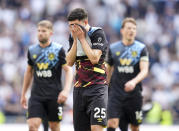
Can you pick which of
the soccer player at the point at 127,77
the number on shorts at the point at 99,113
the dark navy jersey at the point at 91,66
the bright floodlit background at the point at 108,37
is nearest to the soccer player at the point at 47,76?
the soccer player at the point at 127,77

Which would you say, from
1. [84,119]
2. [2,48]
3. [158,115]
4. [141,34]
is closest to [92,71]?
[84,119]

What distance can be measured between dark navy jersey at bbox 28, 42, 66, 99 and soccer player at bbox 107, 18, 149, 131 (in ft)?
3.38

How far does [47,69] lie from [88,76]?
2.46 meters

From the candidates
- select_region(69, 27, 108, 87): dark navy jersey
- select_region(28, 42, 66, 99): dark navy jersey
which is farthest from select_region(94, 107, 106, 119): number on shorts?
select_region(28, 42, 66, 99): dark navy jersey

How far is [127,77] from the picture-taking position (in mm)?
10961

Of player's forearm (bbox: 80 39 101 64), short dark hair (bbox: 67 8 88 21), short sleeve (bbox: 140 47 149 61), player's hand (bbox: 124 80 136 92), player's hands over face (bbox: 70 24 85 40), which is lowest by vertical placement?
player's hand (bbox: 124 80 136 92)

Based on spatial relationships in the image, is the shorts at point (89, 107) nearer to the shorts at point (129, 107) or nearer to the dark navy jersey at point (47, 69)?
the dark navy jersey at point (47, 69)

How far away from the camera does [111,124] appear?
1075 centimetres

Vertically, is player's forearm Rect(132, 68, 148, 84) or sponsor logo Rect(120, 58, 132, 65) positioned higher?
sponsor logo Rect(120, 58, 132, 65)

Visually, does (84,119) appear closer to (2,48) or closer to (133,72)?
(133,72)

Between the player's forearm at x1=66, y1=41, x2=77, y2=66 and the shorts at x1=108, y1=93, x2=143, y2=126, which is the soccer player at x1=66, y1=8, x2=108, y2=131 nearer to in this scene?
the player's forearm at x1=66, y1=41, x2=77, y2=66

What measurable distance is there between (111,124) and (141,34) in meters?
11.4

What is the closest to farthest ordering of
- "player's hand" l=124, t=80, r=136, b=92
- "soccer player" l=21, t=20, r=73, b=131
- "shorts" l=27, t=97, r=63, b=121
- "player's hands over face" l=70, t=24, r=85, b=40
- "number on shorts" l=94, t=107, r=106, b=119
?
"player's hands over face" l=70, t=24, r=85, b=40, "number on shorts" l=94, t=107, r=106, b=119, "player's hand" l=124, t=80, r=136, b=92, "shorts" l=27, t=97, r=63, b=121, "soccer player" l=21, t=20, r=73, b=131

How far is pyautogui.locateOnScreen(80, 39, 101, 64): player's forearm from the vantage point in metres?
7.84
